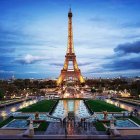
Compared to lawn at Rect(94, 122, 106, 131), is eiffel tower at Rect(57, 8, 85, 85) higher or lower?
higher

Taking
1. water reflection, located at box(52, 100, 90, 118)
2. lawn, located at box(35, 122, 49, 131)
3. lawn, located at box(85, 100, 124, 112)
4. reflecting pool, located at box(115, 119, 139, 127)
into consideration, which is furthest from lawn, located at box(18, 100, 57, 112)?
reflecting pool, located at box(115, 119, 139, 127)

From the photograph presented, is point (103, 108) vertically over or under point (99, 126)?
over

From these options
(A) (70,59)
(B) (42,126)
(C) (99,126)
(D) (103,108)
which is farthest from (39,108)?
(A) (70,59)

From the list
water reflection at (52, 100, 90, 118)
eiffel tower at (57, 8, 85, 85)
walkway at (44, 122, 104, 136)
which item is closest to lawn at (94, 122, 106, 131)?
walkway at (44, 122, 104, 136)

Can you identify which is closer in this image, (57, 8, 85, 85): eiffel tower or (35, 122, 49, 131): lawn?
(35, 122, 49, 131): lawn

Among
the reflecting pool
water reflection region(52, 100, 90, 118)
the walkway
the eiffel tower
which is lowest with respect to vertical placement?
the walkway

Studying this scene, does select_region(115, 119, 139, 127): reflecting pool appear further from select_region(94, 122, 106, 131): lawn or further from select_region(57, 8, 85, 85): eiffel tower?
select_region(57, 8, 85, 85): eiffel tower

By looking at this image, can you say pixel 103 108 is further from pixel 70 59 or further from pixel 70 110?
pixel 70 59

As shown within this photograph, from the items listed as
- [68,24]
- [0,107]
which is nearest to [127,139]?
[0,107]

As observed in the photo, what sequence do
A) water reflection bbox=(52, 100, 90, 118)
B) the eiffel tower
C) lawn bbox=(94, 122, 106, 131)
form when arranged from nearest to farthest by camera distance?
lawn bbox=(94, 122, 106, 131), water reflection bbox=(52, 100, 90, 118), the eiffel tower

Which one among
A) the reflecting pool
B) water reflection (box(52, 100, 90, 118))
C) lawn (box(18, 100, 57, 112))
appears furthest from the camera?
lawn (box(18, 100, 57, 112))

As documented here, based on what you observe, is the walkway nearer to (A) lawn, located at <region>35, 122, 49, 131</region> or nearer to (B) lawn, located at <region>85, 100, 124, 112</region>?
(A) lawn, located at <region>35, 122, 49, 131</region>
